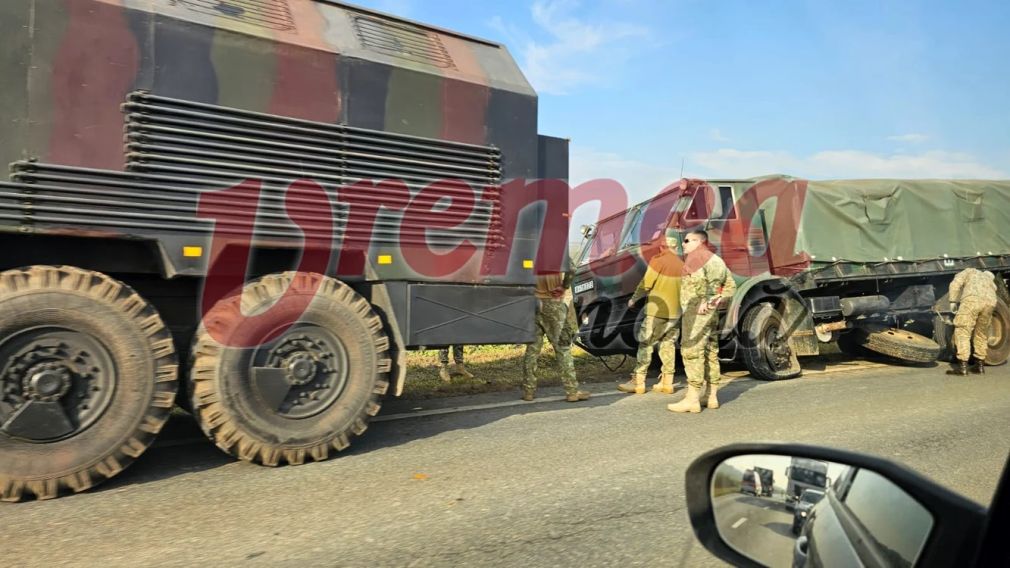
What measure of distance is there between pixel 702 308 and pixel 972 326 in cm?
467

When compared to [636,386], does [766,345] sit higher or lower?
Result: higher

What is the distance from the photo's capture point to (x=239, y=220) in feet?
13.6

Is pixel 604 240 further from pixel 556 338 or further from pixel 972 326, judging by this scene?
pixel 972 326

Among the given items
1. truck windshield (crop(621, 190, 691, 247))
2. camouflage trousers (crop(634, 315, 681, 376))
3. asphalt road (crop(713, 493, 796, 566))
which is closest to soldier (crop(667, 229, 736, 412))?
camouflage trousers (crop(634, 315, 681, 376))

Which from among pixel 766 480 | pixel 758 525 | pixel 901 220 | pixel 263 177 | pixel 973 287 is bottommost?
pixel 758 525

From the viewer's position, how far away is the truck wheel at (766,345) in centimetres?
803

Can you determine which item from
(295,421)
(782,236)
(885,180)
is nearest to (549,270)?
(295,421)

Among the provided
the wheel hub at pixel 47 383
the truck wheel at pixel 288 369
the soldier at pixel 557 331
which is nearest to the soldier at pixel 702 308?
the soldier at pixel 557 331

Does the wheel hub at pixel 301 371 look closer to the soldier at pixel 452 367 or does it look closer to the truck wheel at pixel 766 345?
the soldier at pixel 452 367

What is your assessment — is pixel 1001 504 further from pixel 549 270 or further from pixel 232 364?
pixel 549 270

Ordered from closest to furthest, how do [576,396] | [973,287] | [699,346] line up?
[699,346], [576,396], [973,287]

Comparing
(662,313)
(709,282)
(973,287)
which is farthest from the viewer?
(973,287)

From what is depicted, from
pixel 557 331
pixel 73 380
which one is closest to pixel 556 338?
pixel 557 331

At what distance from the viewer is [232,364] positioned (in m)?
3.95
